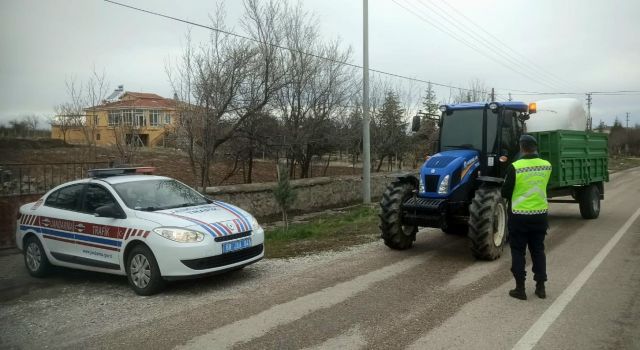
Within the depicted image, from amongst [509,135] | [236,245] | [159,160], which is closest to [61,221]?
[236,245]

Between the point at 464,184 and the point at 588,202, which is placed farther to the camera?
the point at 588,202

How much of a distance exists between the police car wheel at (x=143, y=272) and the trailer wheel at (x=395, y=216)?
12.4 feet

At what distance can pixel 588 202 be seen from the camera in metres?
12.2

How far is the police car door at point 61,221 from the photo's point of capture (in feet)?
24.1

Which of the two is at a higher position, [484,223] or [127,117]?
[127,117]

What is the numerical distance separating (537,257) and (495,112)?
371 centimetres

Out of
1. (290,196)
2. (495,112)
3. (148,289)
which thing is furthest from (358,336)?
(290,196)

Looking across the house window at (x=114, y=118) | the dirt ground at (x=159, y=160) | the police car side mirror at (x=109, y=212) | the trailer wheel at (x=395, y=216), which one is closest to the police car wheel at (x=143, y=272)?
the police car side mirror at (x=109, y=212)

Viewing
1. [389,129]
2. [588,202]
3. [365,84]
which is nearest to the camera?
[588,202]

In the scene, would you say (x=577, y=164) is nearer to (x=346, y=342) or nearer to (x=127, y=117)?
(x=346, y=342)

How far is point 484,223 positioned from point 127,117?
9596mm

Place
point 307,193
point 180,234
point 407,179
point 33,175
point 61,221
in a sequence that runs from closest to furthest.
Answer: point 180,234
point 61,221
point 407,179
point 33,175
point 307,193

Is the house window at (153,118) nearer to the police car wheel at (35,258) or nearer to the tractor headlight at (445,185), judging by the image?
the police car wheel at (35,258)

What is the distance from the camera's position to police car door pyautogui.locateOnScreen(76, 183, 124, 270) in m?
6.80
